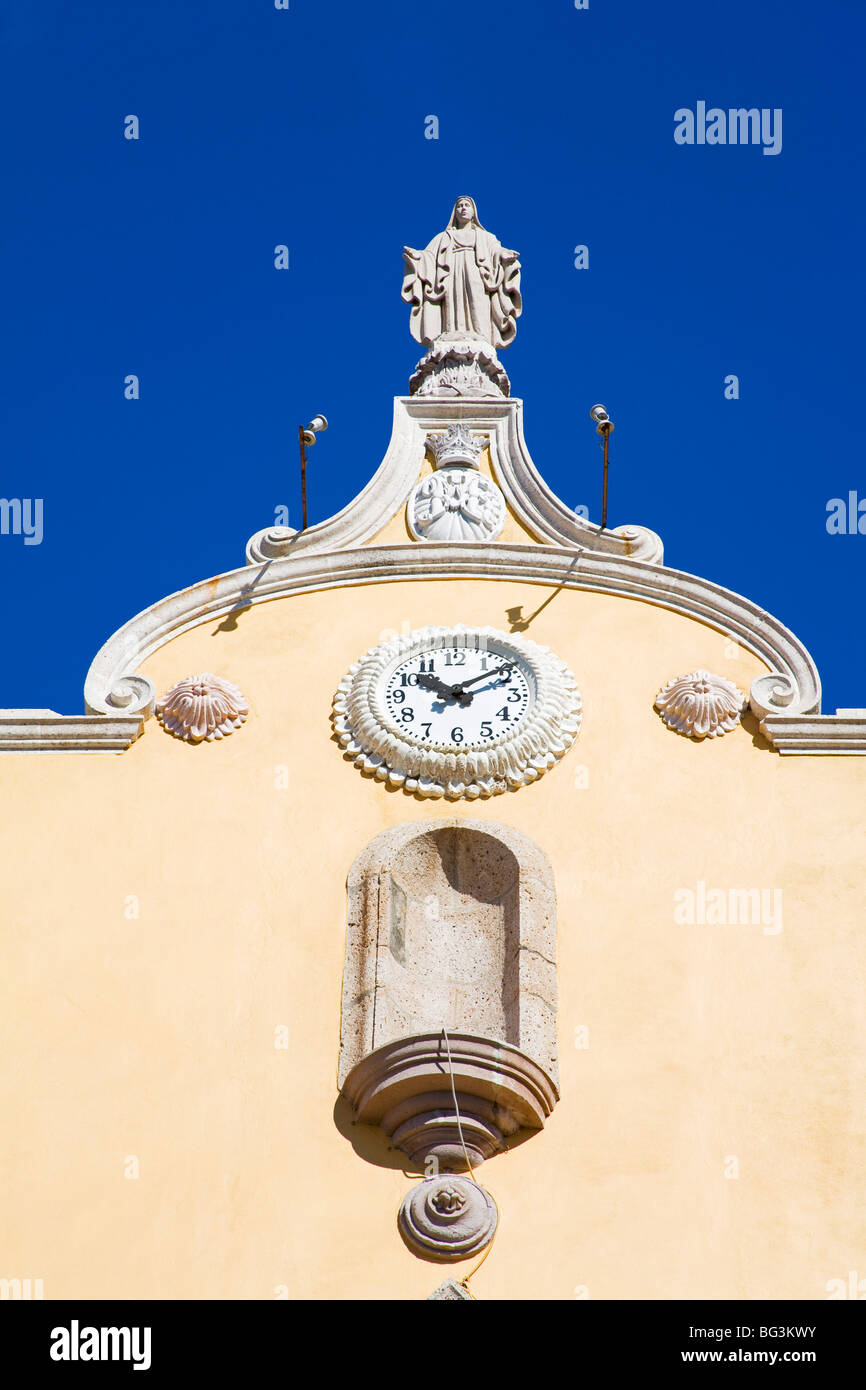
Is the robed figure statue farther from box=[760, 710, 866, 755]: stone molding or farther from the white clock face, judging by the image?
box=[760, 710, 866, 755]: stone molding

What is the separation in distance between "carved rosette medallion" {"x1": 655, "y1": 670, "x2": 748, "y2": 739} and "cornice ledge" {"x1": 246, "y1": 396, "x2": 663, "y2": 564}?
1.09 meters

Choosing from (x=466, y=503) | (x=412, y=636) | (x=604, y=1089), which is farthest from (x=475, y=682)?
(x=604, y=1089)

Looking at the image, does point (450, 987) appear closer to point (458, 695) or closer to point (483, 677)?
point (458, 695)

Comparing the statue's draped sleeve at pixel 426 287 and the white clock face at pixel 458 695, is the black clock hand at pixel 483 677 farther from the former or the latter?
the statue's draped sleeve at pixel 426 287

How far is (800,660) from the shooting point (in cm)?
1548

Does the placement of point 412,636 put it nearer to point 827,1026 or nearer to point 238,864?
point 238,864

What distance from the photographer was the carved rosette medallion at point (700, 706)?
15.1m

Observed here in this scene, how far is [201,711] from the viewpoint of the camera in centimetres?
1524

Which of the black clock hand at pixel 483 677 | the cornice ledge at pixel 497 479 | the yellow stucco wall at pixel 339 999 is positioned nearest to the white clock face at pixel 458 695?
the black clock hand at pixel 483 677

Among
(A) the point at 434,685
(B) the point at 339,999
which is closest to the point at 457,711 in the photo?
(A) the point at 434,685

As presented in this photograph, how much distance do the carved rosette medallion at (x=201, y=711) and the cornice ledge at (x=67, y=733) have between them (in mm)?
182

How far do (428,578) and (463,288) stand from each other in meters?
2.57
